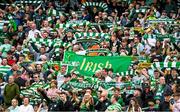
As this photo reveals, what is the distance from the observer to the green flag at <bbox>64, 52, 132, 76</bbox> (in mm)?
26859

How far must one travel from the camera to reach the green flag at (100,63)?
88.1ft

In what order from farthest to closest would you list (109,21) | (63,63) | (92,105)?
(109,21) < (63,63) < (92,105)

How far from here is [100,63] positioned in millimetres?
27062

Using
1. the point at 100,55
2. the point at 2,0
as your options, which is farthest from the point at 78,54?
the point at 2,0

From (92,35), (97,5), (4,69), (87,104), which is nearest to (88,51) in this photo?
(92,35)

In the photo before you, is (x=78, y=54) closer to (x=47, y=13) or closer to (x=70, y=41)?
(x=70, y=41)

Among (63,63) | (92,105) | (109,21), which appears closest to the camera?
(92,105)

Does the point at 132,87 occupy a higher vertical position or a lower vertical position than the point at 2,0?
lower

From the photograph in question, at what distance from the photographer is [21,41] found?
99.3ft

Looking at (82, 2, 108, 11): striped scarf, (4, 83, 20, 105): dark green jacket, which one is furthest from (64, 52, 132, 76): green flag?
(82, 2, 108, 11): striped scarf

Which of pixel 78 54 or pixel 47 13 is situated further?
pixel 47 13

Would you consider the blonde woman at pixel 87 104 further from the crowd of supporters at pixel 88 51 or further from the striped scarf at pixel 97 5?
the striped scarf at pixel 97 5

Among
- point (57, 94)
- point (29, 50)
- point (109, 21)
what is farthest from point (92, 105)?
point (109, 21)

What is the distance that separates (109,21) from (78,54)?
456 cm
